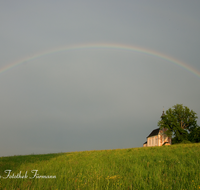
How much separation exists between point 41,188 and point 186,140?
58.4m

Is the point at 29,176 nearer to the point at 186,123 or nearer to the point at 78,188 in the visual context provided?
the point at 78,188

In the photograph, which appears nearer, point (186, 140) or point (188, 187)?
point (188, 187)

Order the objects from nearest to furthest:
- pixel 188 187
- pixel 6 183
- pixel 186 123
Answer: pixel 188 187
pixel 6 183
pixel 186 123

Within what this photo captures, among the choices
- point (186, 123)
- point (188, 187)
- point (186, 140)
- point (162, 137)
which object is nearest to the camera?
point (188, 187)

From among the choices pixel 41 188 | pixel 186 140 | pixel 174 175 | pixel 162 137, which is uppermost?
pixel 162 137

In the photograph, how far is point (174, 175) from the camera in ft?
32.9

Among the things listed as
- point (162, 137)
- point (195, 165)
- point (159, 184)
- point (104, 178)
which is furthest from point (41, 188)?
point (162, 137)

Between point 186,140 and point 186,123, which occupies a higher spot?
point 186,123

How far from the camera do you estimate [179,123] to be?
63.2m

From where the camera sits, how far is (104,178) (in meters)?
9.68

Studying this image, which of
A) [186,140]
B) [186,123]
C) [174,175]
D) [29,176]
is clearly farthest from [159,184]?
[186,123]

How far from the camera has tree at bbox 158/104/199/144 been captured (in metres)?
60.8

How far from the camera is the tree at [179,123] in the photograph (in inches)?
2395

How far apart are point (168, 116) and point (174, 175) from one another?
57295 millimetres
